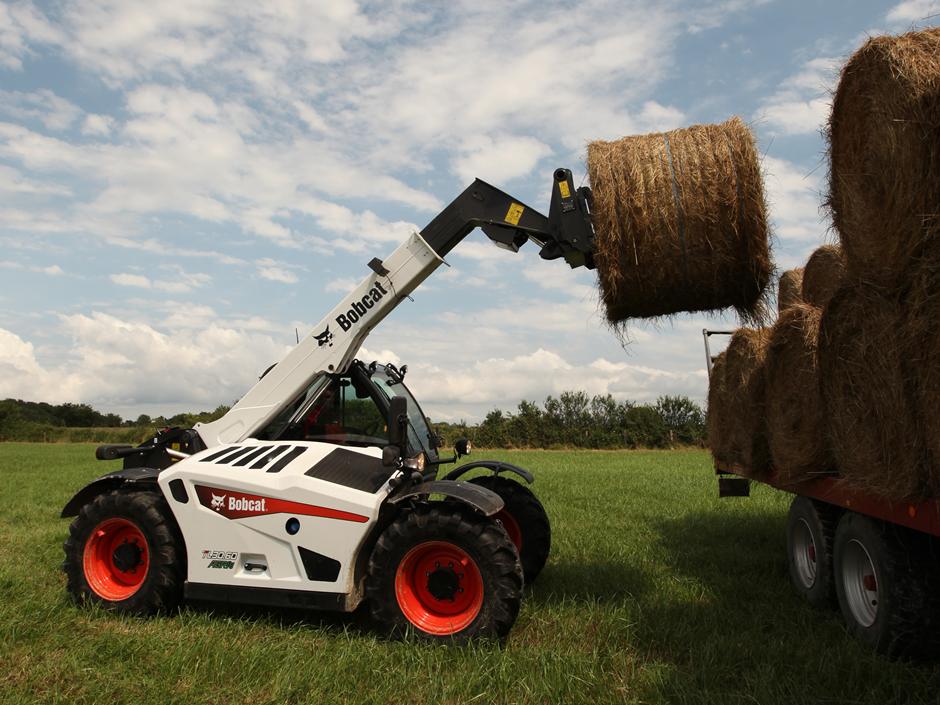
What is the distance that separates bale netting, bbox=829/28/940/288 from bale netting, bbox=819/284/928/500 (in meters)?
0.23

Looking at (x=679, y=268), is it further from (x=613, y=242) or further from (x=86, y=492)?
(x=86, y=492)

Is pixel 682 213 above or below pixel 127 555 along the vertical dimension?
above

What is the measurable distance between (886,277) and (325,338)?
3.83 metres

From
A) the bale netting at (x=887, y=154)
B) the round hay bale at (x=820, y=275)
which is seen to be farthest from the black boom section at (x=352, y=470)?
the round hay bale at (x=820, y=275)

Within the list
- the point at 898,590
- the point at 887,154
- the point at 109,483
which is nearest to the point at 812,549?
the point at 898,590

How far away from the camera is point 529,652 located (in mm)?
4508

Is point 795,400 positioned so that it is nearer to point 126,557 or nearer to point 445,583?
point 445,583

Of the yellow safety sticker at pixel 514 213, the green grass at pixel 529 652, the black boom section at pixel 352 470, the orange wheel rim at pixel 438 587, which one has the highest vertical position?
the yellow safety sticker at pixel 514 213

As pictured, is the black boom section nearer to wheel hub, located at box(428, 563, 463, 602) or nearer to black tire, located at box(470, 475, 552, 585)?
wheel hub, located at box(428, 563, 463, 602)

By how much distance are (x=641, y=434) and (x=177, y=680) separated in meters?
33.8

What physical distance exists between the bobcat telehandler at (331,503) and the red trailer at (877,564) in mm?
2031

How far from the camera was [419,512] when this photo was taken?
4.95 meters

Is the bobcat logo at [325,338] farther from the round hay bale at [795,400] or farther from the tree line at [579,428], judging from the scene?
the tree line at [579,428]

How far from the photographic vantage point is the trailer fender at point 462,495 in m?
4.86
